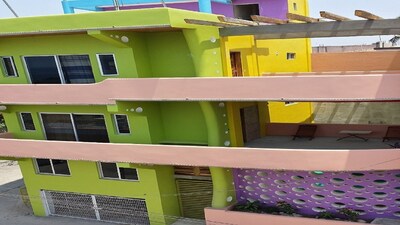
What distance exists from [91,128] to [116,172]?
7.08 feet

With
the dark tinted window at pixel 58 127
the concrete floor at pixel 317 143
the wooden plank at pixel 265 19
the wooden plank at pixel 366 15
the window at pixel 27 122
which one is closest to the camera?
the wooden plank at pixel 366 15

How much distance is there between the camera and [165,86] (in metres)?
11.7

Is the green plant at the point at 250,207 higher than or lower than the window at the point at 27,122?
lower

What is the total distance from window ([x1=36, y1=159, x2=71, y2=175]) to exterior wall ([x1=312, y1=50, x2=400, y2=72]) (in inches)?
540

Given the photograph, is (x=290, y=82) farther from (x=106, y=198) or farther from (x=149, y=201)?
(x=106, y=198)

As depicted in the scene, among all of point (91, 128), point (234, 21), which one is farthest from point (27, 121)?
point (234, 21)

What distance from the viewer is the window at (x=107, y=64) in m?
13.2

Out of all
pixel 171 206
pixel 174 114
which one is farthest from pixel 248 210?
pixel 174 114

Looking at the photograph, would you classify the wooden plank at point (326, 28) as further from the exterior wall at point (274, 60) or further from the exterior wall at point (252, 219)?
the exterior wall at point (252, 219)

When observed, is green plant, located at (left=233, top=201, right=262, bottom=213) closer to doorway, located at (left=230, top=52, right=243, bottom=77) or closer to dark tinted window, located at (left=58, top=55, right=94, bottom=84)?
doorway, located at (left=230, top=52, right=243, bottom=77)

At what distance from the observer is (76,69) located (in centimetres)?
1384

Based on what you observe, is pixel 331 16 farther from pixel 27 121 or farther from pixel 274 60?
pixel 27 121

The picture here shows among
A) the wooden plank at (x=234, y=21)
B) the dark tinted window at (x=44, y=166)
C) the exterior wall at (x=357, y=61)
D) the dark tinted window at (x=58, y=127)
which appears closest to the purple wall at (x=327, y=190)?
the wooden plank at (x=234, y=21)

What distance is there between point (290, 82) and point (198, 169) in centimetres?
577
